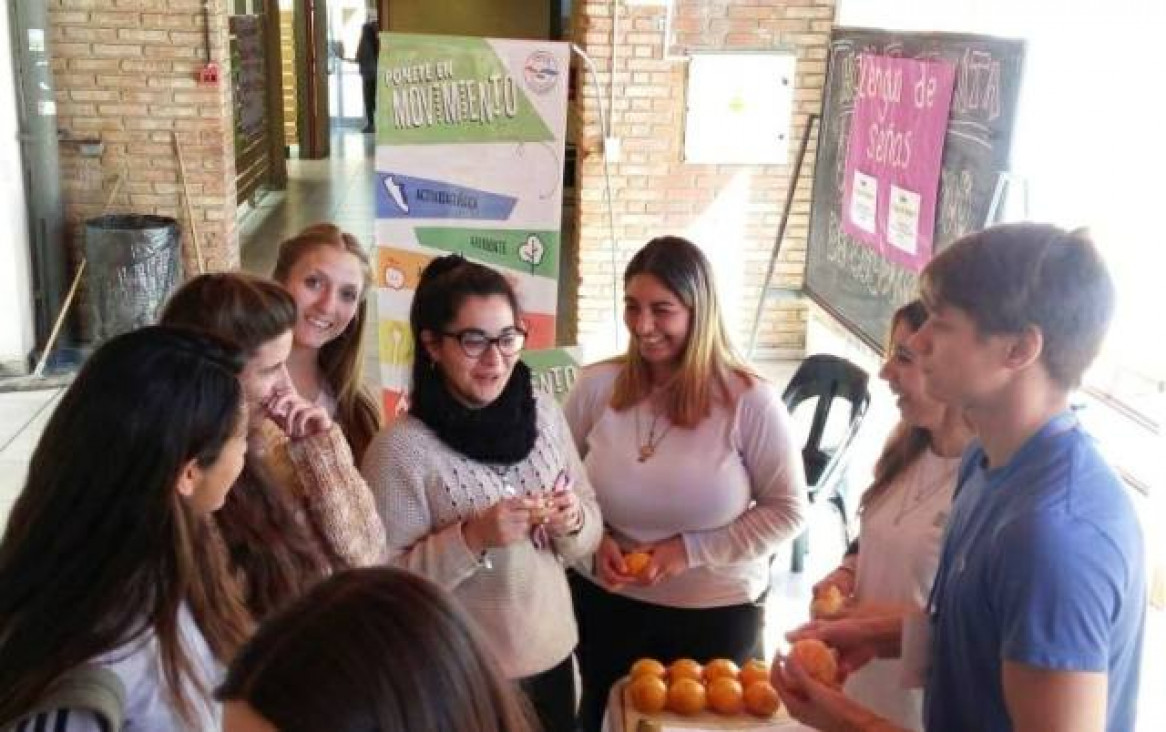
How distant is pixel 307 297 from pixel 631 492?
3.01ft

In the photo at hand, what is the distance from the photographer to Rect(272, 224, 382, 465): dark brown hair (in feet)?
8.80

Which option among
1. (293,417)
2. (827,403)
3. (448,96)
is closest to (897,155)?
(827,403)

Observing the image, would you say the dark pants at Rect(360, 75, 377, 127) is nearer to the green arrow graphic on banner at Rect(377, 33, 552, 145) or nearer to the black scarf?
the green arrow graphic on banner at Rect(377, 33, 552, 145)

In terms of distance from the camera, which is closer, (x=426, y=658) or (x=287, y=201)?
A: (x=426, y=658)

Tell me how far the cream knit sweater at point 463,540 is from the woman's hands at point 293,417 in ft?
0.43

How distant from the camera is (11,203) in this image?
6.54 meters

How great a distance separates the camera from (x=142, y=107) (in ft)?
23.1

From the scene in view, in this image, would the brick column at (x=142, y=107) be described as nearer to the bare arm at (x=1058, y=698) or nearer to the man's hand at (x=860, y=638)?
the man's hand at (x=860, y=638)

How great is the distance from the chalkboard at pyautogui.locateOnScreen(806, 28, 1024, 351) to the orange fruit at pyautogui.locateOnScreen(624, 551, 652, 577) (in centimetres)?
93

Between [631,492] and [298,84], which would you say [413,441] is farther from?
[298,84]

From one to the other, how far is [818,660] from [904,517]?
0.45m

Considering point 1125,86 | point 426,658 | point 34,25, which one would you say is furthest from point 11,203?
point 426,658

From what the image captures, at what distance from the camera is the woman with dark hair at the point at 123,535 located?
51.9 inches

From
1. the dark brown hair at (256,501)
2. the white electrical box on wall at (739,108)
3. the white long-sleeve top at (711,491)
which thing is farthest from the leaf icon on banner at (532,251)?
the white electrical box on wall at (739,108)
